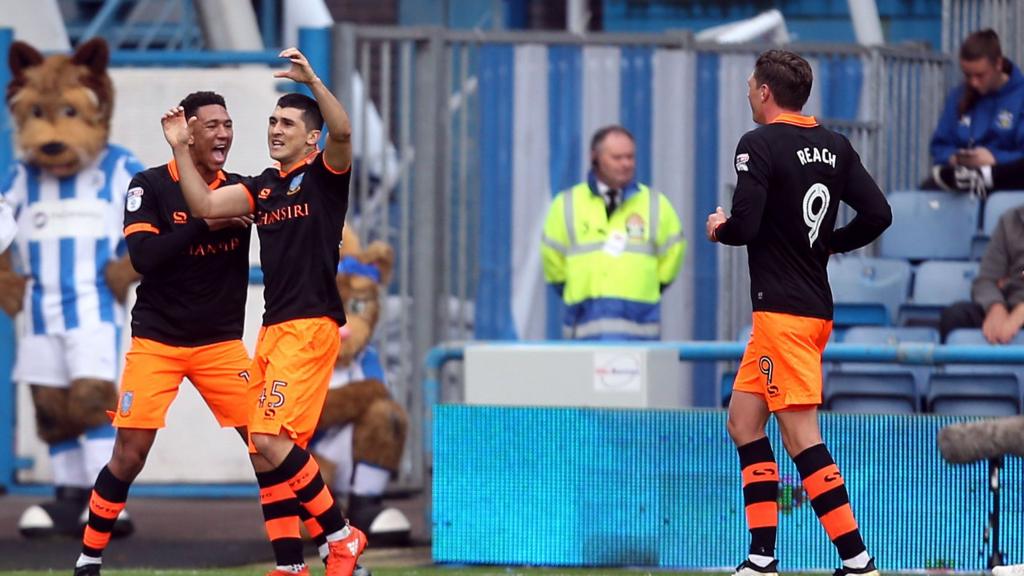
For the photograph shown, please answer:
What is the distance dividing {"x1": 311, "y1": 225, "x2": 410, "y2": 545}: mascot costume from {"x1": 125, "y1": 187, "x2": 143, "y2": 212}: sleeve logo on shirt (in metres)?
2.31

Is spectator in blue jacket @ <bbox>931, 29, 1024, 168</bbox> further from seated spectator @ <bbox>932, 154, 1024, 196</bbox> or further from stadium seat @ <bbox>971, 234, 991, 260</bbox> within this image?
stadium seat @ <bbox>971, 234, 991, 260</bbox>

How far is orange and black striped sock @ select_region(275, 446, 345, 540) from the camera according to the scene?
7.39 meters

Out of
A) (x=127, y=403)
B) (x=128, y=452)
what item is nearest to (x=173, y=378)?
(x=127, y=403)

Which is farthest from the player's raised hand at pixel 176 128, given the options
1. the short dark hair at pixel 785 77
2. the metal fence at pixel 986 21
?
the metal fence at pixel 986 21

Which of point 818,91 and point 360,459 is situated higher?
point 818,91

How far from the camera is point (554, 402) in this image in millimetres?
9039

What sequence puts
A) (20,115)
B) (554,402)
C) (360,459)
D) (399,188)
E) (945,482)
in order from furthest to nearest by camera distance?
(399,188) < (20,115) < (360,459) < (554,402) < (945,482)

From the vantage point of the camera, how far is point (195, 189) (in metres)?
7.32

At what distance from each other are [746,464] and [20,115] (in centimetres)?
518

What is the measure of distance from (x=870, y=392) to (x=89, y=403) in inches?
156

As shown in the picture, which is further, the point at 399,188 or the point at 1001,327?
the point at 399,188

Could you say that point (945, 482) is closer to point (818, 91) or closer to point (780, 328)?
point (780, 328)

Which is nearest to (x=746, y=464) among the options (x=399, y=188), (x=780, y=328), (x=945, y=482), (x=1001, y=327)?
(x=780, y=328)

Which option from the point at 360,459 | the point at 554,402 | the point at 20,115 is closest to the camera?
the point at 554,402
